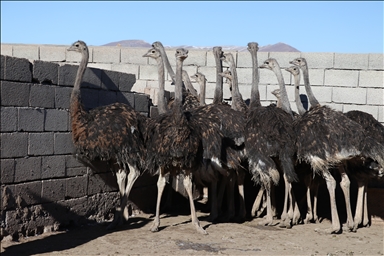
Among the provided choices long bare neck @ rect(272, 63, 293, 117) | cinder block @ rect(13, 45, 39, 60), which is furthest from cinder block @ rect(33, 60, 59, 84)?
cinder block @ rect(13, 45, 39, 60)

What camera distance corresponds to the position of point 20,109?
7.75 meters

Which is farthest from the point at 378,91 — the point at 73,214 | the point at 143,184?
the point at 73,214

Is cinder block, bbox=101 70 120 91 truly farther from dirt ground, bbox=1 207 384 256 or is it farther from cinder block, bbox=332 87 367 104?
cinder block, bbox=332 87 367 104

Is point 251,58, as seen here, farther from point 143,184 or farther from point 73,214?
point 73,214

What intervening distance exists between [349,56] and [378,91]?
0.79 meters

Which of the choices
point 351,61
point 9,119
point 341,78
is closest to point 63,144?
point 9,119

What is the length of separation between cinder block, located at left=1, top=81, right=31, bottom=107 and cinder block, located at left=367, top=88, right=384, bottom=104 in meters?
6.15

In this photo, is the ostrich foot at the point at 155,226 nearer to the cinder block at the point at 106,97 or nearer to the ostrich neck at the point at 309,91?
the cinder block at the point at 106,97

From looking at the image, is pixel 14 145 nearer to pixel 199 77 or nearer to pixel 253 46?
pixel 199 77

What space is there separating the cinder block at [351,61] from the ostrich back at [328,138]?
2.48 metres

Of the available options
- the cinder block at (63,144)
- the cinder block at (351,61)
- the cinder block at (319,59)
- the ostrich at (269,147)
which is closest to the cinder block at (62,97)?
the cinder block at (63,144)

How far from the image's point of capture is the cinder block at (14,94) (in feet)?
24.7

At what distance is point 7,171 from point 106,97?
239 cm

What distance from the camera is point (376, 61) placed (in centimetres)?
1146
